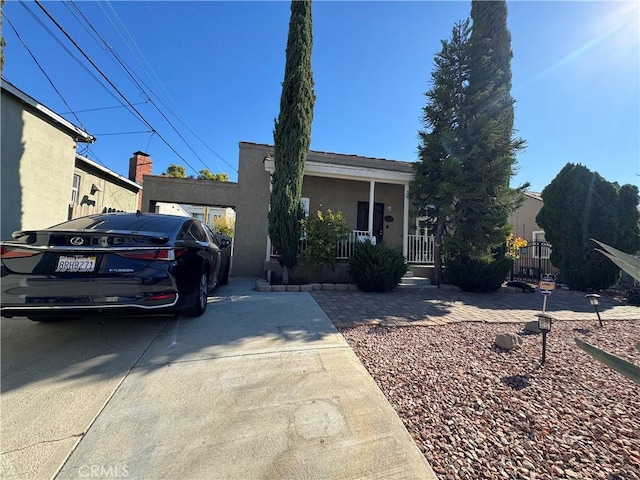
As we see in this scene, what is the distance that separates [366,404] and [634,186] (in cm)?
1200

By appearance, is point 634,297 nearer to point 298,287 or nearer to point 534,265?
point 534,265

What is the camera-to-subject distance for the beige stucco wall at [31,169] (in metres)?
5.63

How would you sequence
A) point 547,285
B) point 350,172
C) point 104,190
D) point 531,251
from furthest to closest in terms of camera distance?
point 531,251
point 104,190
point 350,172
point 547,285

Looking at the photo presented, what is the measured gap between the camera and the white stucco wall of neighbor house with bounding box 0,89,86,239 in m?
5.64

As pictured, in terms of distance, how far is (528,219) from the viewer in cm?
1596

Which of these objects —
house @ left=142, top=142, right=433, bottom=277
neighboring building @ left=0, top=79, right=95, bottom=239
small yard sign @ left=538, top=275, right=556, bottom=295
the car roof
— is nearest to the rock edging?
house @ left=142, top=142, right=433, bottom=277

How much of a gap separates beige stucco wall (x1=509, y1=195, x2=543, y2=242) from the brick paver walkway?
30.5 ft

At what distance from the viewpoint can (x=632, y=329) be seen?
4.54 m

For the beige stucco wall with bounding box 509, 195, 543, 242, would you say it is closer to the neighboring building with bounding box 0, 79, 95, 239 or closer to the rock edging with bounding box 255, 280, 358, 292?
the rock edging with bounding box 255, 280, 358, 292

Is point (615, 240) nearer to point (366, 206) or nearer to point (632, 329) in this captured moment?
point (632, 329)

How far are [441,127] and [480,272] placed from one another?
13.7 feet

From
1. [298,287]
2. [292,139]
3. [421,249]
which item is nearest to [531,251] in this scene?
[421,249]

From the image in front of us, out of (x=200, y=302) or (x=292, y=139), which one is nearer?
(x=200, y=302)

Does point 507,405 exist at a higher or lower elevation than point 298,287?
lower
